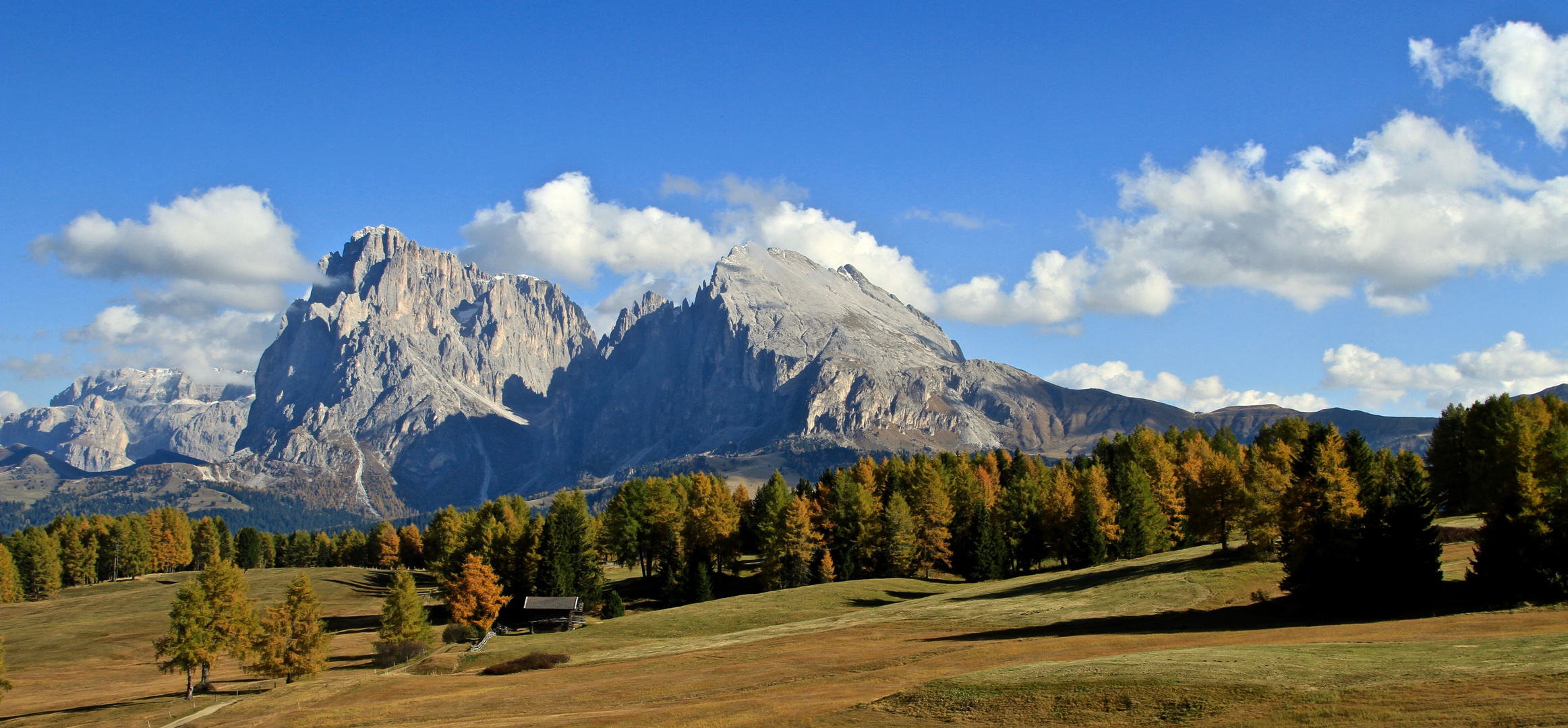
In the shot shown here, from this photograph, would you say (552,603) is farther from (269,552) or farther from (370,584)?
(269,552)

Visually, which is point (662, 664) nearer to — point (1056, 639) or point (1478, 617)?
point (1056, 639)

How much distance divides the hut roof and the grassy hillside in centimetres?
527

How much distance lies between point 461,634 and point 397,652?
34.4 feet

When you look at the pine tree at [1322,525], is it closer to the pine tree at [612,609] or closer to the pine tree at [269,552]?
the pine tree at [612,609]

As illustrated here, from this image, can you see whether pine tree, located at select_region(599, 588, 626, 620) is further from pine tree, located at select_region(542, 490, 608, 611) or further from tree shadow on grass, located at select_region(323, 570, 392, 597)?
tree shadow on grass, located at select_region(323, 570, 392, 597)

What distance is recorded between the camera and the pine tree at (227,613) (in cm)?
7144

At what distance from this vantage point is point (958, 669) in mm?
42656

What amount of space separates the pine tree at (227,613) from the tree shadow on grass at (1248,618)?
53.4 metres

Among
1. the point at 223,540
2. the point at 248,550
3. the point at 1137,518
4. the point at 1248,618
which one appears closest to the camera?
the point at 1248,618

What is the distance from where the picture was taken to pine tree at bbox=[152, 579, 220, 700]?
226 ft

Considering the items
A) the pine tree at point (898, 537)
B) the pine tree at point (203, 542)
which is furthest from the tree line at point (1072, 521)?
the pine tree at point (203, 542)

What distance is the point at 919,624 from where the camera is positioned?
6475 cm

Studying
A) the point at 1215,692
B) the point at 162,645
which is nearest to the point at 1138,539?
the point at 1215,692

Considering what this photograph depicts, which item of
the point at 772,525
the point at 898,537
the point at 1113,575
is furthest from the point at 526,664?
the point at 898,537
